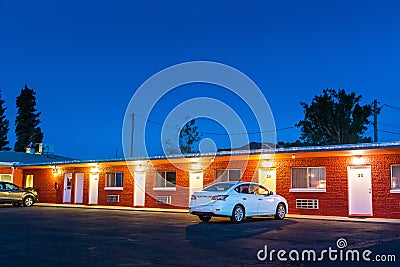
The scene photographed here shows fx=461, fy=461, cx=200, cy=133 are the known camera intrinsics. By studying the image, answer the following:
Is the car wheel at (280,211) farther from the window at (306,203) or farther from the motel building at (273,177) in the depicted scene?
the window at (306,203)

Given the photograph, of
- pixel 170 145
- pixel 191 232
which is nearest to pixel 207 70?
pixel 191 232

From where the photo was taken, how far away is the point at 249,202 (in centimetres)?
1636

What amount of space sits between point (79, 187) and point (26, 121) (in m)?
38.5

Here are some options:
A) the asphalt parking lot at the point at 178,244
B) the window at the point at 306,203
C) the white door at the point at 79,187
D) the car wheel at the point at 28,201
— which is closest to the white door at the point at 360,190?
the window at the point at 306,203

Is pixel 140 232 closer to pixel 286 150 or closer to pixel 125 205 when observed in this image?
pixel 286 150

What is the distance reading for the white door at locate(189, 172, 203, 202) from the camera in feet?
79.5

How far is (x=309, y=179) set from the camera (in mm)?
21000

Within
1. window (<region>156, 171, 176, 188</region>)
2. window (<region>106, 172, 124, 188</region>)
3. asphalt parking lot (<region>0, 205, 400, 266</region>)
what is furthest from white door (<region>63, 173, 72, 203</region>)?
asphalt parking lot (<region>0, 205, 400, 266</region>)

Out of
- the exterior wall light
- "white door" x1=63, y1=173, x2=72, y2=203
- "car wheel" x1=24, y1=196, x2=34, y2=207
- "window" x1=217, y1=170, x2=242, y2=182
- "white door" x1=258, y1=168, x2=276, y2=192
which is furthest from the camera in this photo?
the exterior wall light

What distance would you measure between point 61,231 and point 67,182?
758 inches

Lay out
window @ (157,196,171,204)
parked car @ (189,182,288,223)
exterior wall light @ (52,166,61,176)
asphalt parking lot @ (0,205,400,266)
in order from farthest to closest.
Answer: exterior wall light @ (52,166,61,176) → window @ (157,196,171,204) → parked car @ (189,182,288,223) → asphalt parking lot @ (0,205,400,266)

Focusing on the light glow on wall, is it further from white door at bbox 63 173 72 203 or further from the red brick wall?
white door at bbox 63 173 72 203

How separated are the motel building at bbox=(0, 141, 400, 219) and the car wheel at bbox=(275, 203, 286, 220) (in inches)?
110

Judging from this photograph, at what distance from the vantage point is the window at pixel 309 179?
20656 millimetres
